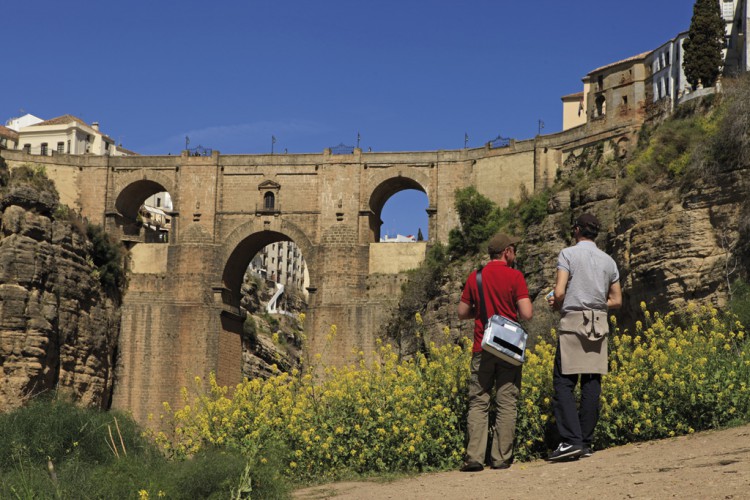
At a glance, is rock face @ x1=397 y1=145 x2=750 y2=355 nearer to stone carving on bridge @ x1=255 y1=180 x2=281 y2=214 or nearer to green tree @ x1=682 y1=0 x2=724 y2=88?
green tree @ x1=682 y1=0 x2=724 y2=88

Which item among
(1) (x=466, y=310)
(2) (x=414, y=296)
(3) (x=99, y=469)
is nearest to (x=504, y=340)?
(1) (x=466, y=310)

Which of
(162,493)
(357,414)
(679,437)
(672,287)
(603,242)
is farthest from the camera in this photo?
(603,242)

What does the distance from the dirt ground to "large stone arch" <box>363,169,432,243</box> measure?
3316 cm

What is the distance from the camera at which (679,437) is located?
12273mm

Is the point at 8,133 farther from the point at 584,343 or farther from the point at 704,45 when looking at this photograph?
the point at 584,343

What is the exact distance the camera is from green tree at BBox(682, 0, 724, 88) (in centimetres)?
3712

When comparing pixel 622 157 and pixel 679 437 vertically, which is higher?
pixel 622 157

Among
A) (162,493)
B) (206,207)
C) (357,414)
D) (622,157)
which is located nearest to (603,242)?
(622,157)

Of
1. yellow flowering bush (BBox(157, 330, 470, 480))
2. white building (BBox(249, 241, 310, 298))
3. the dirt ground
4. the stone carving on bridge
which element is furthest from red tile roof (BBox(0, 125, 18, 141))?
the dirt ground

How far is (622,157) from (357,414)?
2823 centimetres

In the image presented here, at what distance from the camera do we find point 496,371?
39.4 feet

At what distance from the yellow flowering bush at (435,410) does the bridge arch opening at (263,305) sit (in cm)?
248

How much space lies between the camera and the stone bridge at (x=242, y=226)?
1729 inches

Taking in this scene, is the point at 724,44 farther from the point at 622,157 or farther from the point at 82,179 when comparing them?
the point at 82,179
